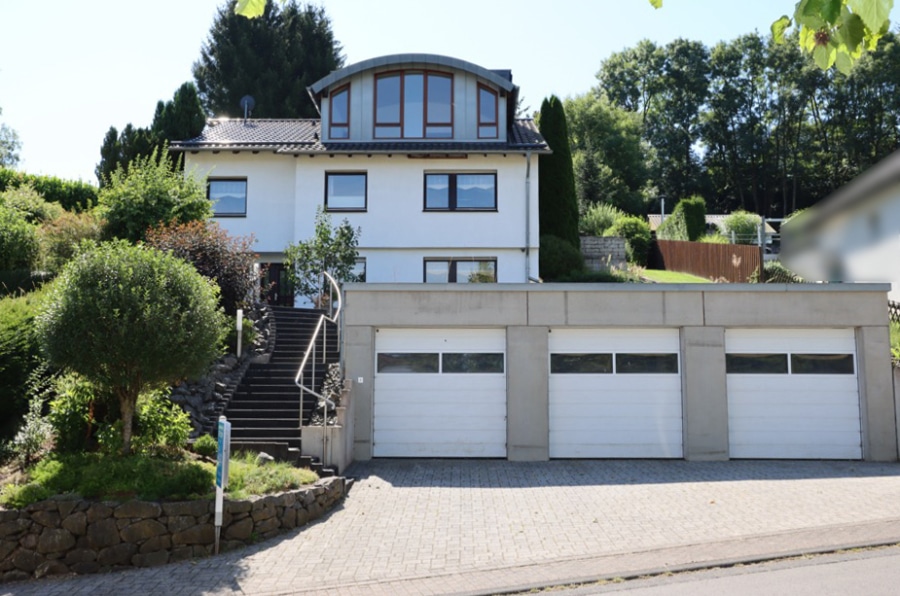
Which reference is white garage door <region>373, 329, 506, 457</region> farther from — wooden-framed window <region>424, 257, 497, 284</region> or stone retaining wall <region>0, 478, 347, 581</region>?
wooden-framed window <region>424, 257, 497, 284</region>

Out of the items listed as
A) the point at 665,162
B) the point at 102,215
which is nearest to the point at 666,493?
the point at 102,215

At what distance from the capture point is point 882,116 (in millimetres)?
8883

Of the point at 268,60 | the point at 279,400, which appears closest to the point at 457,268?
the point at 279,400

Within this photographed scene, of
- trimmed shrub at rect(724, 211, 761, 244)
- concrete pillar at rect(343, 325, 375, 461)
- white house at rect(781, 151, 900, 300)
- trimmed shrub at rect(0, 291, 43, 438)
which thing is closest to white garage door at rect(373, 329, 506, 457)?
concrete pillar at rect(343, 325, 375, 461)

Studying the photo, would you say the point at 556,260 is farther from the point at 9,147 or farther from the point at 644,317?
the point at 9,147

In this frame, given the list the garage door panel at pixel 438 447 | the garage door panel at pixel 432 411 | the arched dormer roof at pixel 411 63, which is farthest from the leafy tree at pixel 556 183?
the garage door panel at pixel 438 447

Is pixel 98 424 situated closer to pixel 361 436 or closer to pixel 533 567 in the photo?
pixel 361 436

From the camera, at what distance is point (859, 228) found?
2312mm

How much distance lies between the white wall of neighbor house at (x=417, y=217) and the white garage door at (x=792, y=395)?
30.8 ft

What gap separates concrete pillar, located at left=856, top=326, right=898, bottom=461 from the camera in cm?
1489

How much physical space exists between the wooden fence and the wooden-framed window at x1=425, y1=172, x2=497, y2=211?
8042 millimetres

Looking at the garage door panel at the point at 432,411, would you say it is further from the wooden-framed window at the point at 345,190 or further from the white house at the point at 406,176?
the wooden-framed window at the point at 345,190

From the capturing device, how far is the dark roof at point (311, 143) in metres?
23.5

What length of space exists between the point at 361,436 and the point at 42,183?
70.5 ft
